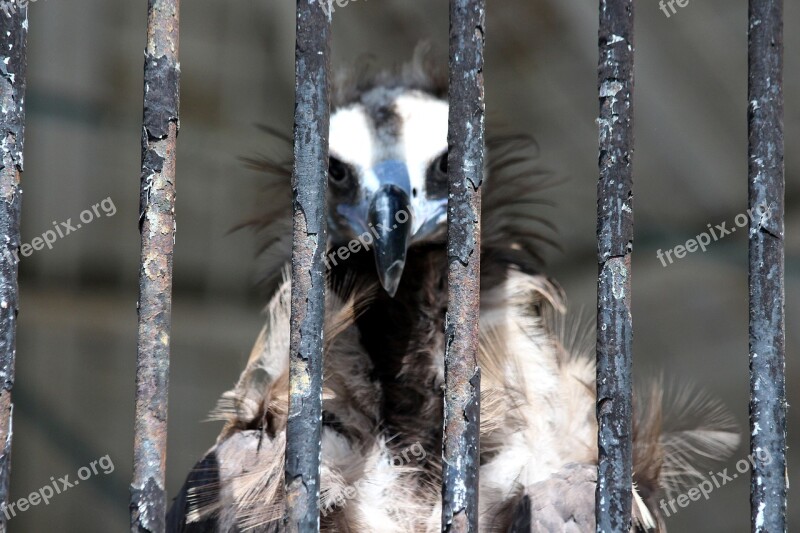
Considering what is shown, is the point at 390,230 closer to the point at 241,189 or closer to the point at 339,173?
the point at 339,173

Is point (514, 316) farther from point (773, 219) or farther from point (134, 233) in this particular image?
point (134, 233)

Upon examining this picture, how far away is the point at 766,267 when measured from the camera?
118cm

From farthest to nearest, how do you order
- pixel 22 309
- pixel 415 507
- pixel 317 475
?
pixel 22 309
pixel 415 507
pixel 317 475

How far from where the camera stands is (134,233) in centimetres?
359

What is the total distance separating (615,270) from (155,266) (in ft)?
1.72

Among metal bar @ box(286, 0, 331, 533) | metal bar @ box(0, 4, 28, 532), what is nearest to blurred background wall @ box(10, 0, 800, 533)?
metal bar @ box(286, 0, 331, 533)

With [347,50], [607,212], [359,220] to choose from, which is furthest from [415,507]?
[347,50]

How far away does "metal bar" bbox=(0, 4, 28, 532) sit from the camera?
0.99 meters

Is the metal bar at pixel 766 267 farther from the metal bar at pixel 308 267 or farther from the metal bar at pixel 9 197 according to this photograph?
the metal bar at pixel 9 197

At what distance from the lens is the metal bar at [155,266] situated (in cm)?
101

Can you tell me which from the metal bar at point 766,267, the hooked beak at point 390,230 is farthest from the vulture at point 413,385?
the metal bar at point 766,267

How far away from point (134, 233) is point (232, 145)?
1.64 feet

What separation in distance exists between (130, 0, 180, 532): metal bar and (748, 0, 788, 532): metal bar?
2.31 feet

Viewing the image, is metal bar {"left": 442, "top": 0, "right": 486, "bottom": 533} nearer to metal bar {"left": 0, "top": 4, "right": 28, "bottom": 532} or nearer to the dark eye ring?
metal bar {"left": 0, "top": 4, "right": 28, "bottom": 532}
